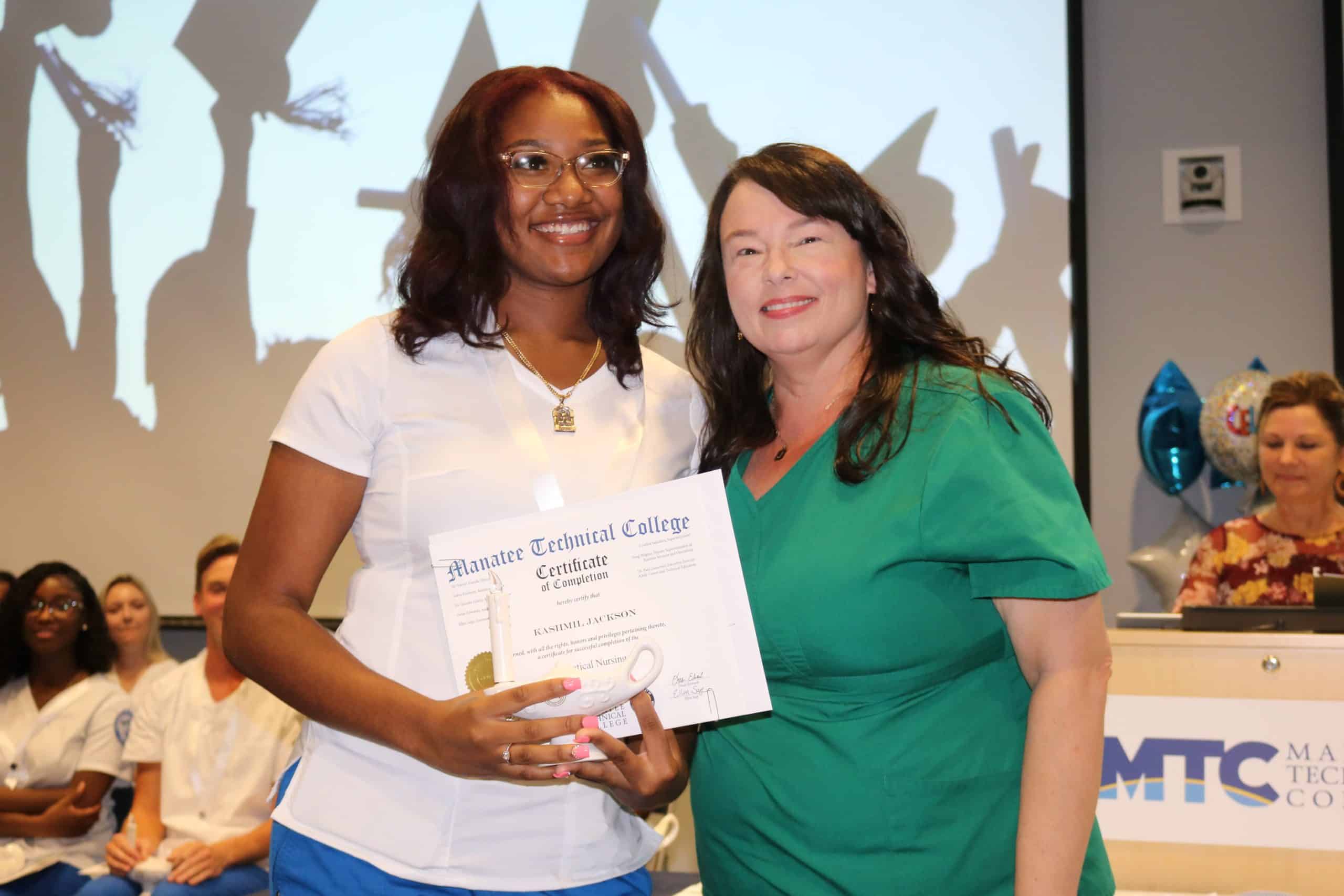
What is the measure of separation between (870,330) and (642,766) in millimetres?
644

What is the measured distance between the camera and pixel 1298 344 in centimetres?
440

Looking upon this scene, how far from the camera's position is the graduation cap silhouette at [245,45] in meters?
4.80

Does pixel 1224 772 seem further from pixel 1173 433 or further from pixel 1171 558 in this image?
pixel 1173 433

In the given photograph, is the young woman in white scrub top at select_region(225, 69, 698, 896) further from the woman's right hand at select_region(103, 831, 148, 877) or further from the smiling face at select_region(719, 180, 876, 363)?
the woman's right hand at select_region(103, 831, 148, 877)

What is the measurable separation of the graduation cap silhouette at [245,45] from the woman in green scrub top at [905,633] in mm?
3782

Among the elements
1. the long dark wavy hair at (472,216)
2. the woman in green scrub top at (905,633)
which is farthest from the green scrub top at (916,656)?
the long dark wavy hair at (472,216)

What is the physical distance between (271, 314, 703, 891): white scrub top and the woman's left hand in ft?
0.30

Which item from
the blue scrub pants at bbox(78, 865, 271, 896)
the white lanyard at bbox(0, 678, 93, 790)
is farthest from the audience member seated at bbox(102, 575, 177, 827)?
the blue scrub pants at bbox(78, 865, 271, 896)

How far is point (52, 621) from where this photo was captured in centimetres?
434

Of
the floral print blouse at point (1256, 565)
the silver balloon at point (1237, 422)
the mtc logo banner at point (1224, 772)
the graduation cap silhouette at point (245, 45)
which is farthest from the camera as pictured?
the graduation cap silhouette at point (245, 45)

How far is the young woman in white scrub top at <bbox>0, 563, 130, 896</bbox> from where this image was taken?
4004mm

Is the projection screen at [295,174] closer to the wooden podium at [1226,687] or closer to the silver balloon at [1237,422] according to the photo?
the silver balloon at [1237,422]

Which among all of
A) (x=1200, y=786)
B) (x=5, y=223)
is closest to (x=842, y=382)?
(x=1200, y=786)

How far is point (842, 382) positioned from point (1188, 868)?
4.32ft
